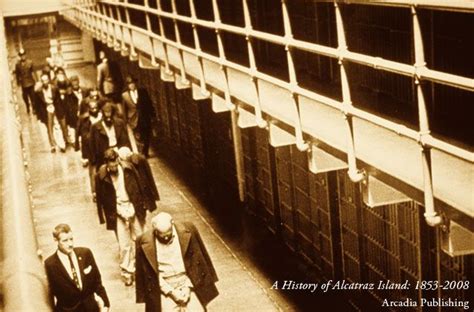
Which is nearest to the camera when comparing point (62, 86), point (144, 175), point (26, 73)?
point (144, 175)

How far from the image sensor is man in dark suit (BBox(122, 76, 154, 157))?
14.9 m

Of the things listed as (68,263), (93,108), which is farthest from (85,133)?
(68,263)

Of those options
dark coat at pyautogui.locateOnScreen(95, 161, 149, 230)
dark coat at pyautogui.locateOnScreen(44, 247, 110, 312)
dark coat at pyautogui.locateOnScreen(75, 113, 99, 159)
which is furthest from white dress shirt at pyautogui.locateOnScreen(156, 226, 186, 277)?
dark coat at pyautogui.locateOnScreen(75, 113, 99, 159)

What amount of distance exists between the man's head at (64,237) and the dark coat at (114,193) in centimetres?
276

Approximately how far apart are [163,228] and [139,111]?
9122 mm

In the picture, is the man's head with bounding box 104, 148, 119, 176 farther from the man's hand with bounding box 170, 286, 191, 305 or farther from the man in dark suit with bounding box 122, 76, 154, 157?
the man in dark suit with bounding box 122, 76, 154, 157

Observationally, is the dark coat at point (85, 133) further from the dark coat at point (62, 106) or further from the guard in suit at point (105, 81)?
the guard in suit at point (105, 81)

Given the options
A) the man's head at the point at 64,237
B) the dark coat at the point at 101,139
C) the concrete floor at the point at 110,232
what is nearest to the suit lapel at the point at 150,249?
the man's head at the point at 64,237

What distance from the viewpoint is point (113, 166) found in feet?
30.0

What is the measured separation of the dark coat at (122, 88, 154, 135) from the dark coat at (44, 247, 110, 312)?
8577mm

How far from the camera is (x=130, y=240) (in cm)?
973

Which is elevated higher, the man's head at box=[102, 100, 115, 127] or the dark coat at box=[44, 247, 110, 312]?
the man's head at box=[102, 100, 115, 127]

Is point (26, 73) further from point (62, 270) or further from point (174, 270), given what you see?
point (62, 270)

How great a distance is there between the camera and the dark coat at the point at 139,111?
15.1 metres
